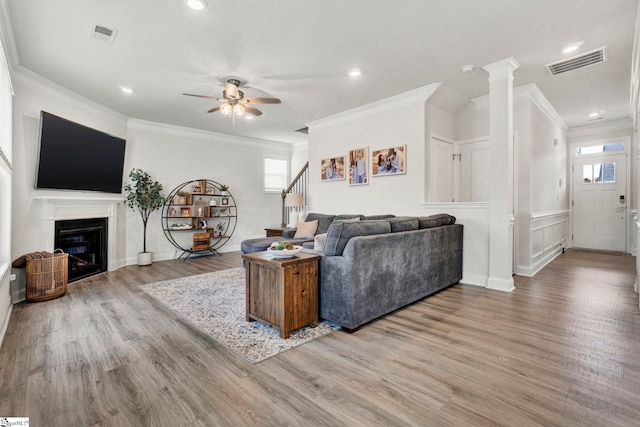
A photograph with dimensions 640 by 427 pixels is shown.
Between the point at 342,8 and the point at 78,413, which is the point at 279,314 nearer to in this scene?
the point at 78,413

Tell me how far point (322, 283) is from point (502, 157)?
2.95 meters

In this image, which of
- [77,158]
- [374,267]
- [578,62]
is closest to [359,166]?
[374,267]

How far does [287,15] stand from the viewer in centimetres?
282

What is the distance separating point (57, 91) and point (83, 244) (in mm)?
2291

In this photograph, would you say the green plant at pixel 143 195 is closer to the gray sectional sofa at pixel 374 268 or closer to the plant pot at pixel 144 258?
the plant pot at pixel 144 258

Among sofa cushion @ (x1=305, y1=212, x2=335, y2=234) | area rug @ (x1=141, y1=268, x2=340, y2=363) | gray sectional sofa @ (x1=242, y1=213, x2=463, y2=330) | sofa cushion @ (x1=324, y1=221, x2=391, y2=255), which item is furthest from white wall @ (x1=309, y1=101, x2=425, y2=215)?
area rug @ (x1=141, y1=268, x2=340, y2=363)

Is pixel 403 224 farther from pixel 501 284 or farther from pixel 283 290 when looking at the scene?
pixel 501 284

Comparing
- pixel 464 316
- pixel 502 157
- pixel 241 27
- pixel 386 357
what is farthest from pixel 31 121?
pixel 502 157

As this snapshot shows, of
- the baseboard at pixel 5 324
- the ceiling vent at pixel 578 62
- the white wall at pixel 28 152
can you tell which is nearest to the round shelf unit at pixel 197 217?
the white wall at pixel 28 152

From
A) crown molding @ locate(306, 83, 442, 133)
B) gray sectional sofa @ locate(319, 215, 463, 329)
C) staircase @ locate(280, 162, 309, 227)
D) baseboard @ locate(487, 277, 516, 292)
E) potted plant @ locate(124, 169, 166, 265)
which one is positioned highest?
crown molding @ locate(306, 83, 442, 133)

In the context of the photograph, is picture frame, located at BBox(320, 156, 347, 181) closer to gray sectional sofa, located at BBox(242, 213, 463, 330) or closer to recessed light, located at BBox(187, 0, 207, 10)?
gray sectional sofa, located at BBox(242, 213, 463, 330)

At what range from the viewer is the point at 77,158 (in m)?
4.51

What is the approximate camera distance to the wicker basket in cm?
355

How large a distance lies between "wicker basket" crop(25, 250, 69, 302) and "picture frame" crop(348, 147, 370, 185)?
14.7ft
